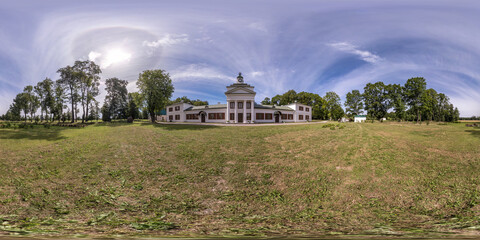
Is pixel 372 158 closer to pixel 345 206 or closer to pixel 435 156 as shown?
pixel 435 156

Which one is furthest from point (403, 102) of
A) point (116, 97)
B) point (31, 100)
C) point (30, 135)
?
point (31, 100)

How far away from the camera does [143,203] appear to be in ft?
17.4

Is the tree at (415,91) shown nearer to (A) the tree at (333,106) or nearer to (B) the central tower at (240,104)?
(A) the tree at (333,106)

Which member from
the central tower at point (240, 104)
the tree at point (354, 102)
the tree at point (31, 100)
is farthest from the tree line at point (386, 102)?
the tree at point (31, 100)

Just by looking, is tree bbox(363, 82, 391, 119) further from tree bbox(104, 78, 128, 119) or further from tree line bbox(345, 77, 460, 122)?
tree bbox(104, 78, 128, 119)

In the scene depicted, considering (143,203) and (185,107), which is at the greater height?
(185,107)

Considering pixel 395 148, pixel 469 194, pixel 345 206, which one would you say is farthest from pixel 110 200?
pixel 395 148

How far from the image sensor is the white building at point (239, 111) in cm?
4375

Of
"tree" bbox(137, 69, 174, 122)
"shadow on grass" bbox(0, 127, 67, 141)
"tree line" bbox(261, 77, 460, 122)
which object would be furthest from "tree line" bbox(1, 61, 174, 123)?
"tree line" bbox(261, 77, 460, 122)

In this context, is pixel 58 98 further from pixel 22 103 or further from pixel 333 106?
pixel 333 106

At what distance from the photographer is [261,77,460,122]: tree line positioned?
46.9 m

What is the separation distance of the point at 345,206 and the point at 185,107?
54004mm

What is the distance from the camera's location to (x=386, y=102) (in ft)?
177

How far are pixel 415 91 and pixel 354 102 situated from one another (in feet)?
53.2
